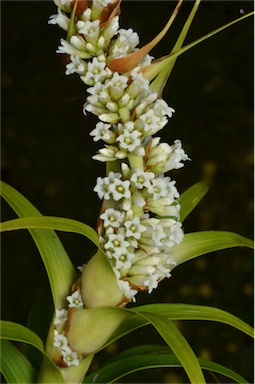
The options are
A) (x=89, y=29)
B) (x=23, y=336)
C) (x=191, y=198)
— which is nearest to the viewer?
(x=89, y=29)

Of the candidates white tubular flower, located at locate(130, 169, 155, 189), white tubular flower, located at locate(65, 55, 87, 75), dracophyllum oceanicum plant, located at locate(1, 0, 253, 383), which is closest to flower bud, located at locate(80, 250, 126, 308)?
dracophyllum oceanicum plant, located at locate(1, 0, 253, 383)

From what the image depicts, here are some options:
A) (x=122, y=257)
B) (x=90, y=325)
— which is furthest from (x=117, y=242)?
(x=90, y=325)

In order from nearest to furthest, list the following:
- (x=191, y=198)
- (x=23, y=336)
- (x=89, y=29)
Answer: (x=89, y=29), (x=23, y=336), (x=191, y=198)

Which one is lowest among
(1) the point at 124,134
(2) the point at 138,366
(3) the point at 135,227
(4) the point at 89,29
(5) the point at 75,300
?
(2) the point at 138,366

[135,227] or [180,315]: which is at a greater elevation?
[135,227]

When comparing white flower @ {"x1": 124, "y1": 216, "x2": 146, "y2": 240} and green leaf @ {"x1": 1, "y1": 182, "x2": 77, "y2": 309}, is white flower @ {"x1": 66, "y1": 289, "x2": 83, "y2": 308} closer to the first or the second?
green leaf @ {"x1": 1, "y1": 182, "x2": 77, "y2": 309}

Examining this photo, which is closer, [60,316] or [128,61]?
[128,61]

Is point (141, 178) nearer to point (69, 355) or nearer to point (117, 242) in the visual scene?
point (117, 242)

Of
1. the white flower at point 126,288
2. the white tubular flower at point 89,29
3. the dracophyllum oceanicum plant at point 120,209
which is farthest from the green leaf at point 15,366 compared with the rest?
the white tubular flower at point 89,29

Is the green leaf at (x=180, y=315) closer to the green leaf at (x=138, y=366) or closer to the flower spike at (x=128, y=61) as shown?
the green leaf at (x=138, y=366)
